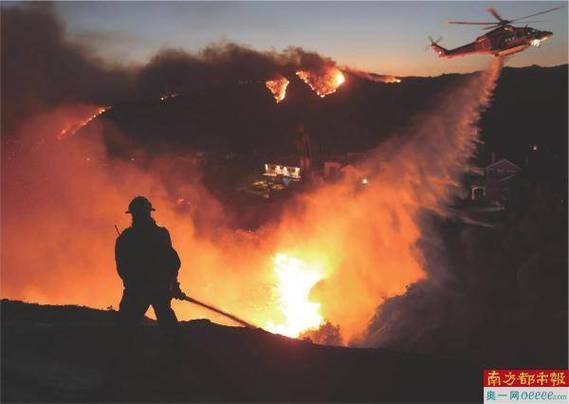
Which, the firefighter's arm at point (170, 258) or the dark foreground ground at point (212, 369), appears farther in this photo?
the firefighter's arm at point (170, 258)

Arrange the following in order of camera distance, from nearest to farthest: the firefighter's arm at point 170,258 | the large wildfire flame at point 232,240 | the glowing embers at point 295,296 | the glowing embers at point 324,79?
the firefighter's arm at point 170,258
the glowing embers at point 324,79
the glowing embers at point 295,296
the large wildfire flame at point 232,240

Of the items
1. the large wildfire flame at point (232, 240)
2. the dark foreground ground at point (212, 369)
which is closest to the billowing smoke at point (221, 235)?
the large wildfire flame at point (232, 240)

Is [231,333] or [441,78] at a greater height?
[441,78]

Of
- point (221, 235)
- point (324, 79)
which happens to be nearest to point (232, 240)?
point (221, 235)

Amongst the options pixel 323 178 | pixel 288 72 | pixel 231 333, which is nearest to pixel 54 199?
pixel 288 72

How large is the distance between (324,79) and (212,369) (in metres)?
15.8

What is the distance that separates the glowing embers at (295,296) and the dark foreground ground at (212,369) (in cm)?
1350

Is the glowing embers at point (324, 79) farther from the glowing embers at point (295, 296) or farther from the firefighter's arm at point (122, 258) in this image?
the firefighter's arm at point (122, 258)

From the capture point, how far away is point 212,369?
22.1ft

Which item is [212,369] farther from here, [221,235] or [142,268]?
[221,235]

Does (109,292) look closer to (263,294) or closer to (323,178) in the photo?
(263,294)

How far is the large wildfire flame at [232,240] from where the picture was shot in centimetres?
2367

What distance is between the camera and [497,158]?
140 feet

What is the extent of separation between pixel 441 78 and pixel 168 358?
104m
